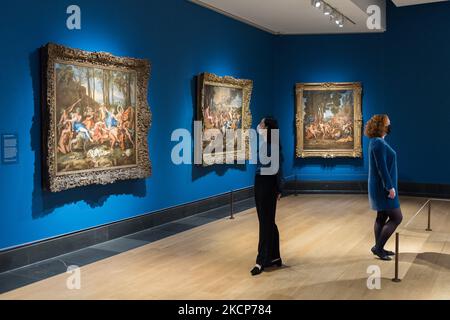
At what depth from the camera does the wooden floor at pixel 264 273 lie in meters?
6.99

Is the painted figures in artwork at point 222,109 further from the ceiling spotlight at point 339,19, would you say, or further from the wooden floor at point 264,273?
the ceiling spotlight at point 339,19

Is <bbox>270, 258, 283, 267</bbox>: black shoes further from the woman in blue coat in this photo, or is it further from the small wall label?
the small wall label

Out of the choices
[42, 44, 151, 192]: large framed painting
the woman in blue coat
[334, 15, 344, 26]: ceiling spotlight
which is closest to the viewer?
the woman in blue coat

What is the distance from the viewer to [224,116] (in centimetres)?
1400

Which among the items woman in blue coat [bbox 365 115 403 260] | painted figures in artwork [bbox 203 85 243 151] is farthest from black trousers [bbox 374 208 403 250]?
painted figures in artwork [bbox 203 85 243 151]

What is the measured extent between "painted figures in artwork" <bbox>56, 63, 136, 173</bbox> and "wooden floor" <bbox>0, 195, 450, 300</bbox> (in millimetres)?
1888

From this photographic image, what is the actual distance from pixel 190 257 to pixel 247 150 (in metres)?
6.70

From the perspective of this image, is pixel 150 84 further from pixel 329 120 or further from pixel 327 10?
pixel 329 120

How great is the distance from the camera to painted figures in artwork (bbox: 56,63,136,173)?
28.8 ft

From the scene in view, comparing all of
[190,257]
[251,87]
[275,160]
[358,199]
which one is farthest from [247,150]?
[275,160]

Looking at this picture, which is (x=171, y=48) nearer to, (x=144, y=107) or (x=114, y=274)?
(x=144, y=107)

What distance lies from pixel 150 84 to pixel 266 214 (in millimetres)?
4762

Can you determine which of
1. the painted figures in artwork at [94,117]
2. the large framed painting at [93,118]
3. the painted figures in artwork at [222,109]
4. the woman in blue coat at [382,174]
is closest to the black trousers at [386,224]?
the woman in blue coat at [382,174]

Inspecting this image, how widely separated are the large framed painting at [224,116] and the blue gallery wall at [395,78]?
9.10 ft
